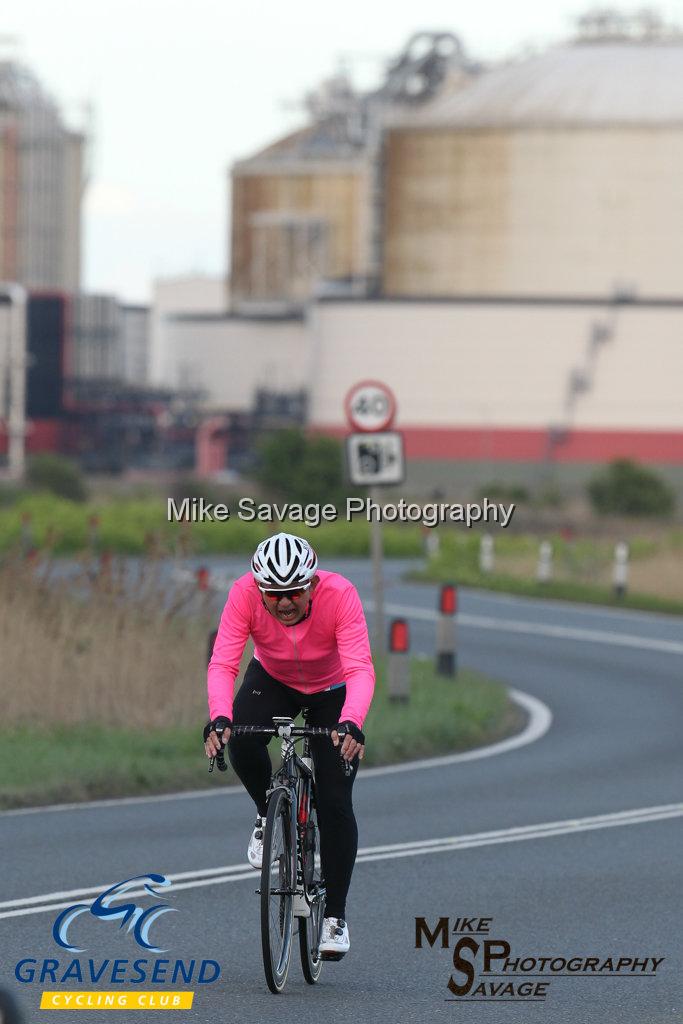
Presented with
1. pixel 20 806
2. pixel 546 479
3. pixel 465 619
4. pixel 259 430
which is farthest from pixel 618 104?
pixel 20 806

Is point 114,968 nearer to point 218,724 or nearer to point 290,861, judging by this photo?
point 290,861

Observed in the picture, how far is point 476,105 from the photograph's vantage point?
257 ft

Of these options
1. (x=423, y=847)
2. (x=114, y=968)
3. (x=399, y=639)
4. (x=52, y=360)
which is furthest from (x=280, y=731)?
(x=52, y=360)

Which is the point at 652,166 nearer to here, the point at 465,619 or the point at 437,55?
the point at 437,55

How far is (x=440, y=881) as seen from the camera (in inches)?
396

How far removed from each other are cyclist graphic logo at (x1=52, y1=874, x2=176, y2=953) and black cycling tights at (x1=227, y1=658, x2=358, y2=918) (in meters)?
0.88

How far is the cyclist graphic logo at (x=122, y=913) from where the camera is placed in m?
8.31

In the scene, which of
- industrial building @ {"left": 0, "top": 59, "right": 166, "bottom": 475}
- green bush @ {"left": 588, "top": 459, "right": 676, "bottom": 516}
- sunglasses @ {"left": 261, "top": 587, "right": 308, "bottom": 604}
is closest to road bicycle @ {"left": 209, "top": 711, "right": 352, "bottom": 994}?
sunglasses @ {"left": 261, "top": 587, "right": 308, "bottom": 604}

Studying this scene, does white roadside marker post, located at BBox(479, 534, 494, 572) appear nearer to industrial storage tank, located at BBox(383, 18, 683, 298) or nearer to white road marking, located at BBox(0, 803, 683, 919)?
white road marking, located at BBox(0, 803, 683, 919)

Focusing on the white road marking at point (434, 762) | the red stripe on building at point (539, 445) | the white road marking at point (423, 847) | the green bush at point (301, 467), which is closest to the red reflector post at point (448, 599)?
the white road marking at point (434, 762)

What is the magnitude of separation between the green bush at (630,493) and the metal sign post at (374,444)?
44183 mm

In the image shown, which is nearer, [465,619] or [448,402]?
[465,619]

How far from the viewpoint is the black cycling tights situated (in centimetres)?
768

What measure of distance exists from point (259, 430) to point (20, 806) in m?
72.0
